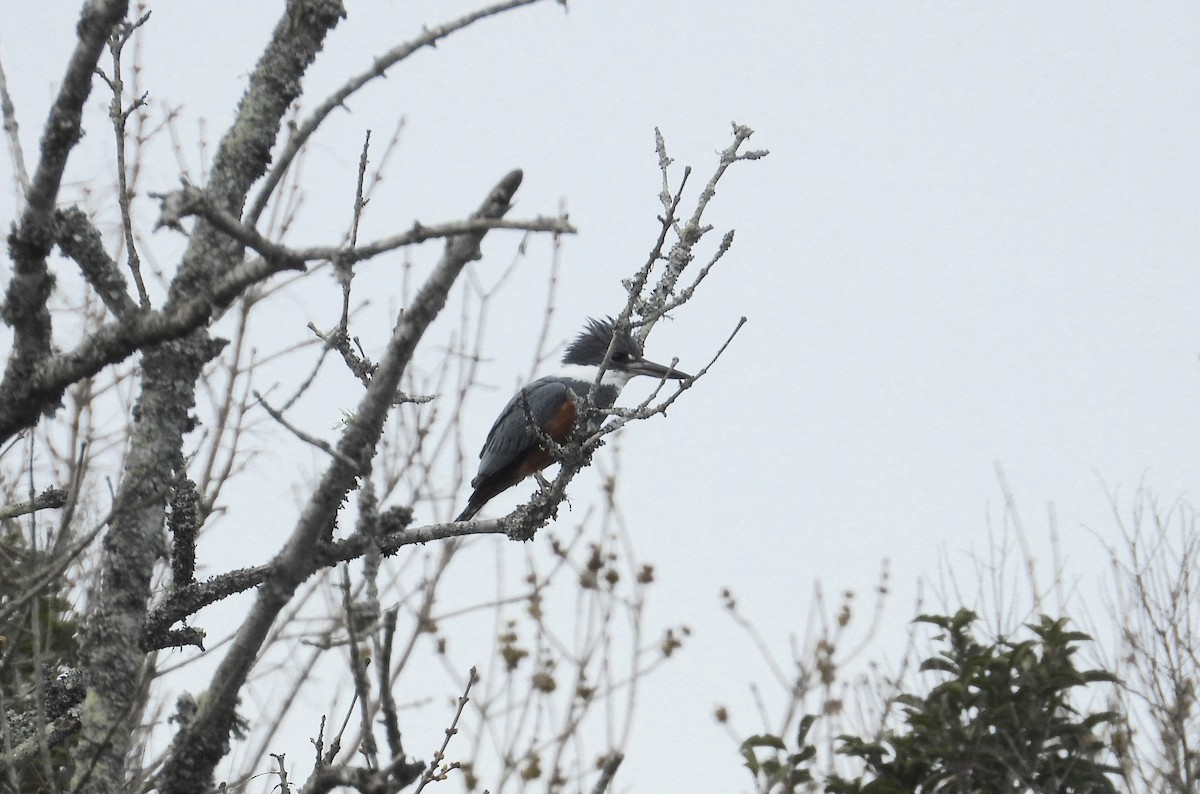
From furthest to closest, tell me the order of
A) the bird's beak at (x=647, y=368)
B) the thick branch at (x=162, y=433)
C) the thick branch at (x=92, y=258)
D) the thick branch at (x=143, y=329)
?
the bird's beak at (x=647, y=368), the thick branch at (x=92, y=258), the thick branch at (x=162, y=433), the thick branch at (x=143, y=329)

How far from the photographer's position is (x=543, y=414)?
318 inches

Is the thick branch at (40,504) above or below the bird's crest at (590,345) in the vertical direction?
below

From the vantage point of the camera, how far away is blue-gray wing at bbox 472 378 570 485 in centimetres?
781

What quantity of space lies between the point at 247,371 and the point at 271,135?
7470mm

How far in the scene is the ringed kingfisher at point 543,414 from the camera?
7809 mm

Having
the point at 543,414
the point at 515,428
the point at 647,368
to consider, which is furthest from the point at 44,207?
the point at 647,368

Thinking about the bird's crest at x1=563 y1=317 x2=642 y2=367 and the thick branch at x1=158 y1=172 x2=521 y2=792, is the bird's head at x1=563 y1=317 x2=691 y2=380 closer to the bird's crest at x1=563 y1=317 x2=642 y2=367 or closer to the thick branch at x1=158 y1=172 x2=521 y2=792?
the bird's crest at x1=563 y1=317 x2=642 y2=367

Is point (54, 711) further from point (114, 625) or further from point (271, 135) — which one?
point (271, 135)

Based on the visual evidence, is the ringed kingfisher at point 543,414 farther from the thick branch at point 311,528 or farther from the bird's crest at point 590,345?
the thick branch at point 311,528

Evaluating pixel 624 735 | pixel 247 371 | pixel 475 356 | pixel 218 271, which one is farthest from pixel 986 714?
pixel 247 371

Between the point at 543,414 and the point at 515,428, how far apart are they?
0.90 feet

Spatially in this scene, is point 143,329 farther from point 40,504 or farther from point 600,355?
point 600,355

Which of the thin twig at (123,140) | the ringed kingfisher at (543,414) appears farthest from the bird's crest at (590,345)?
the thin twig at (123,140)

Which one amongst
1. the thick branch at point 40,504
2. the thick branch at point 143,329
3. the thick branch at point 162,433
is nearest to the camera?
the thick branch at point 143,329
